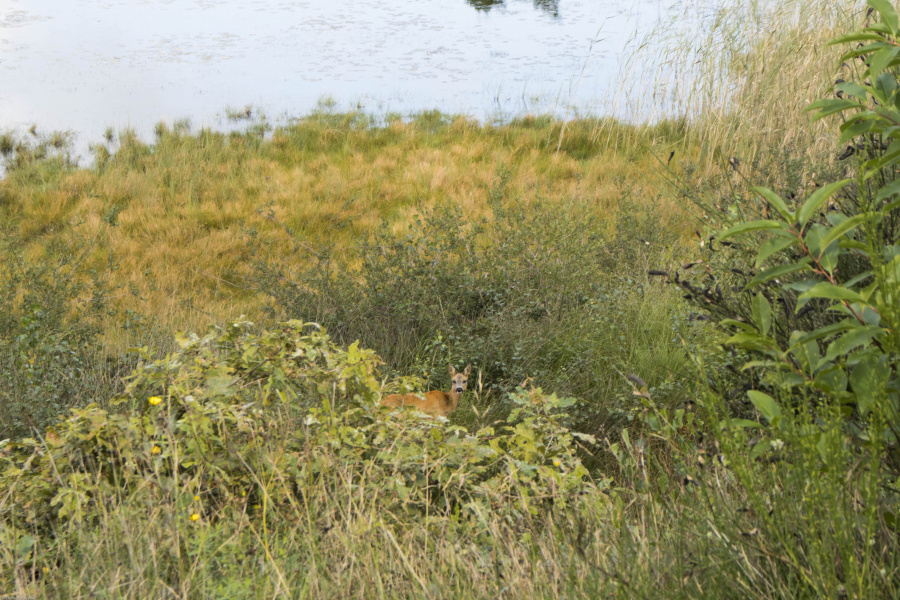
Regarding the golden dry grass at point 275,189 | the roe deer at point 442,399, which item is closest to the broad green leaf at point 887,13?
the roe deer at point 442,399

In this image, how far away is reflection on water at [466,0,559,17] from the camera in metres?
22.7

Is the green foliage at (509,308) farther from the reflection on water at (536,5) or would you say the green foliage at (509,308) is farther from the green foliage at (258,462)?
the reflection on water at (536,5)

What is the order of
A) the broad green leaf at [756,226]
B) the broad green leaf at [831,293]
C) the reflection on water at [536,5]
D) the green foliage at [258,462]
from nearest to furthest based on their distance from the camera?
the broad green leaf at [831,293] → the broad green leaf at [756,226] → the green foliage at [258,462] → the reflection on water at [536,5]

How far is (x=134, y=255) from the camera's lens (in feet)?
25.3

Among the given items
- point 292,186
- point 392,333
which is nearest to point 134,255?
point 292,186

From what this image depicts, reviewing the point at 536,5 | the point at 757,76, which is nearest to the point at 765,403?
the point at 757,76

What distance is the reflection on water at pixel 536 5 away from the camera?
2266cm

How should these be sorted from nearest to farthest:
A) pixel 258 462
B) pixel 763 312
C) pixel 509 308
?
pixel 763 312 < pixel 258 462 < pixel 509 308

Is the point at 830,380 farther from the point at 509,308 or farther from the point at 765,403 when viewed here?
the point at 509,308

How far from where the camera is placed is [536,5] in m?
23.7

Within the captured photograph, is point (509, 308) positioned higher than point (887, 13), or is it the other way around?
point (887, 13)

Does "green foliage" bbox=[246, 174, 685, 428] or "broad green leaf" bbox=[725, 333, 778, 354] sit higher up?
"broad green leaf" bbox=[725, 333, 778, 354]

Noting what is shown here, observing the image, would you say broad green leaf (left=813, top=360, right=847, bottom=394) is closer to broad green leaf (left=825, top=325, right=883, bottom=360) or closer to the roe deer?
broad green leaf (left=825, top=325, right=883, bottom=360)

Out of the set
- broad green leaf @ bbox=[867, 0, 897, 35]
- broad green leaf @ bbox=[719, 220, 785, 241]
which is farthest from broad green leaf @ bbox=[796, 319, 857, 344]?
broad green leaf @ bbox=[867, 0, 897, 35]
